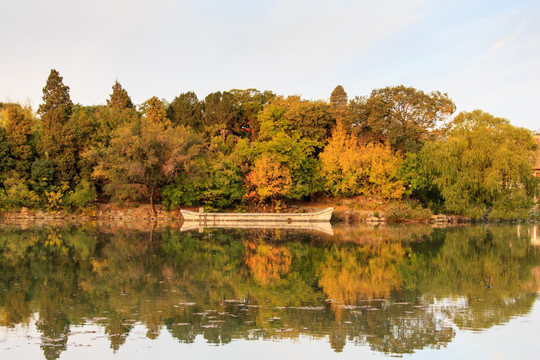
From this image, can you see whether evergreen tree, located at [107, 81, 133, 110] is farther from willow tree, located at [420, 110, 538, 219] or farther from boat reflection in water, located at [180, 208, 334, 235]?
willow tree, located at [420, 110, 538, 219]

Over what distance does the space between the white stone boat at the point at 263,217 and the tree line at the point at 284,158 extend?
261 centimetres

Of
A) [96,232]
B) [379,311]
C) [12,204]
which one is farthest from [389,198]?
[379,311]

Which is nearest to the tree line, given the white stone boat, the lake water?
the white stone boat

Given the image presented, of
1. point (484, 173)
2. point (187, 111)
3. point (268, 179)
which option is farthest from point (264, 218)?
point (187, 111)

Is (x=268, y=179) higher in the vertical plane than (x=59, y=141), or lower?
lower

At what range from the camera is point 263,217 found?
121 feet

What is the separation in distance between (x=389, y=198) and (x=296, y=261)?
24.3 meters

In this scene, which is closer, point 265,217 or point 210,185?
point 265,217

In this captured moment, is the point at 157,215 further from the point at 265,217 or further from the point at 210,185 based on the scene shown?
the point at 265,217

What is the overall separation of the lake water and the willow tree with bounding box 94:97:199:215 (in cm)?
1787

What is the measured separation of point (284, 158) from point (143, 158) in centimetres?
1047

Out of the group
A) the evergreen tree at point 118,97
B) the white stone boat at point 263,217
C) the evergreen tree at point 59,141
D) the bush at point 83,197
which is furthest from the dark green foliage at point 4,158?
the white stone boat at point 263,217

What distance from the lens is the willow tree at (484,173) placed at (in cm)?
3456

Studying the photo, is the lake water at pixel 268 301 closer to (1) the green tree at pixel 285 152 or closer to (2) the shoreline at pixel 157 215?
(2) the shoreline at pixel 157 215
